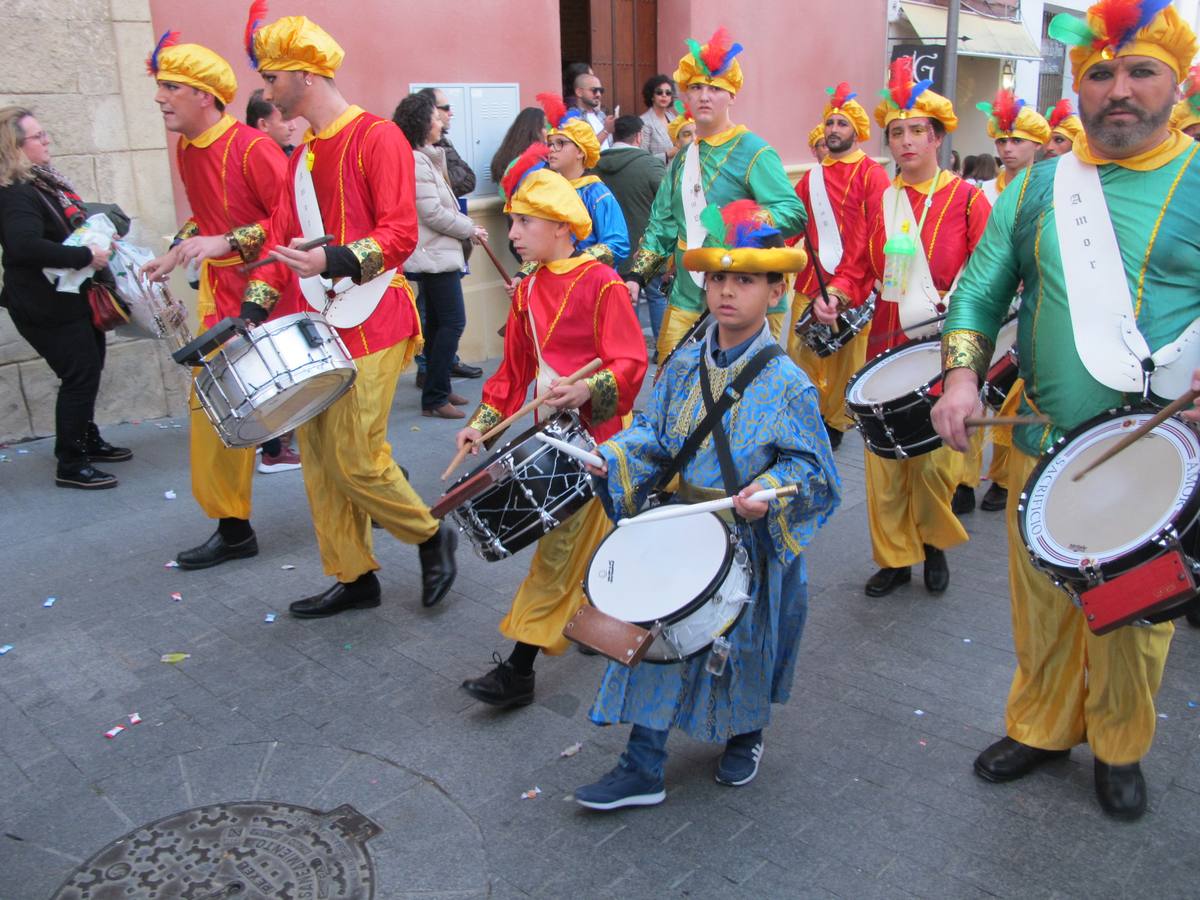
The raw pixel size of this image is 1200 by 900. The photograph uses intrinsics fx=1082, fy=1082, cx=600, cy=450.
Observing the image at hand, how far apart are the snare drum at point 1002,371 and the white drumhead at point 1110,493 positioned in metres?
1.03

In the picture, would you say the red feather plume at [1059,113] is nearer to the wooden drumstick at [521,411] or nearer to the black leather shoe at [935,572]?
the black leather shoe at [935,572]

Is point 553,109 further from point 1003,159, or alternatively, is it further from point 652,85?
point 652,85

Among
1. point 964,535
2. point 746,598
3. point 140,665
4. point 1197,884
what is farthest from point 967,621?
point 140,665

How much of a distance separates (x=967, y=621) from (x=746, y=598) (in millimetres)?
1923

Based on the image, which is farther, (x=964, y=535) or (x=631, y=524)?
(x=964, y=535)

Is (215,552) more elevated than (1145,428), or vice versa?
(1145,428)

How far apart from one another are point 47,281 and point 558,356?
11.6 ft

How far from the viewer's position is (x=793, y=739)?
3.48 m

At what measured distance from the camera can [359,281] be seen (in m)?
3.96

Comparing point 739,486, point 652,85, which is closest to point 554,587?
point 739,486

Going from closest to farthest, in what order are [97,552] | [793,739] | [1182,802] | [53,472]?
[1182,802], [793,739], [97,552], [53,472]

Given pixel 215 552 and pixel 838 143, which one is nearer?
pixel 215 552

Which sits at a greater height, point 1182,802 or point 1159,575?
point 1159,575

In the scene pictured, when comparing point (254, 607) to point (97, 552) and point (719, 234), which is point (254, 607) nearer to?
point (97, 552)
